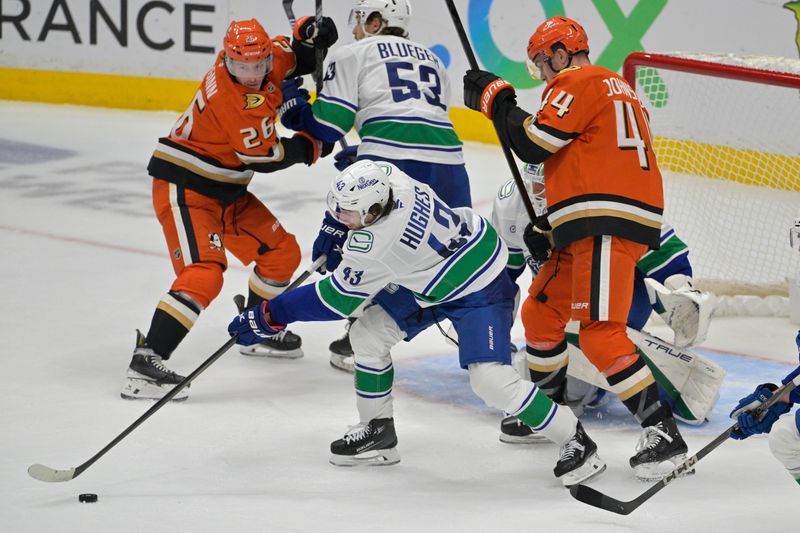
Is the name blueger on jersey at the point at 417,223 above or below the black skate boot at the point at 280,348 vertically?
above

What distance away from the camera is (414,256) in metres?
3.34

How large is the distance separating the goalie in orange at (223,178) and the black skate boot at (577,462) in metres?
1.34

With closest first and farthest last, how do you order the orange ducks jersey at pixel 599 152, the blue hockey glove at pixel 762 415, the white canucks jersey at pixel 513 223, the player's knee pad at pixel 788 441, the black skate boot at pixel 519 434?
the player's knee pad at pixel 788 441 < the blue hockey glove at pixel 762 415 < the orange ducks jersey at pixel 599 152 < the black skate boot at pixel 519 434 < the white canucks jersey at pixel 513 223

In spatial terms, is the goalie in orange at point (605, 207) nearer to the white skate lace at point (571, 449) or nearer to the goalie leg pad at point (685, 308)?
the white skate lace at point (571, 449)

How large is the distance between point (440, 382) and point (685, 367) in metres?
0.86

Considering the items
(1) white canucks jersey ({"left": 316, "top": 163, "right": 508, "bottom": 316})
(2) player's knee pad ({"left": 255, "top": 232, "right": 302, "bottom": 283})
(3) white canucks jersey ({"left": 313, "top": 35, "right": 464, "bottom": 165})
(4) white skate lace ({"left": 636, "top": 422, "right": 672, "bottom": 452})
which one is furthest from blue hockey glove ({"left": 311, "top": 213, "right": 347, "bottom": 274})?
(4) white skate lace ({"left": 636, "top": 422, "right": 672, "bottom": 452})

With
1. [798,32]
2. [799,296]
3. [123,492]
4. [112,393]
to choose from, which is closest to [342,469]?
[123,492]

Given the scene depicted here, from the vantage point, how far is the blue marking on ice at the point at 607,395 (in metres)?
3.96

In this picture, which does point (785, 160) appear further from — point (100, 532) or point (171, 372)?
point (100, 532)

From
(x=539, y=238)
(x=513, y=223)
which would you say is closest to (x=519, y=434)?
(x=539, y=238)

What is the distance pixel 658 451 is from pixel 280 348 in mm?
1656

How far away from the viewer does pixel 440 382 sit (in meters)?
4.31

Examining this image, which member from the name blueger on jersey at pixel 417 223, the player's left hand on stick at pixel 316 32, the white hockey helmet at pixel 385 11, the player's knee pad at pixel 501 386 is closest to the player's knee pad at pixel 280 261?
the player's left hand on stick at pixel 316 32

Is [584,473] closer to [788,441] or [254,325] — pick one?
[788,441]
